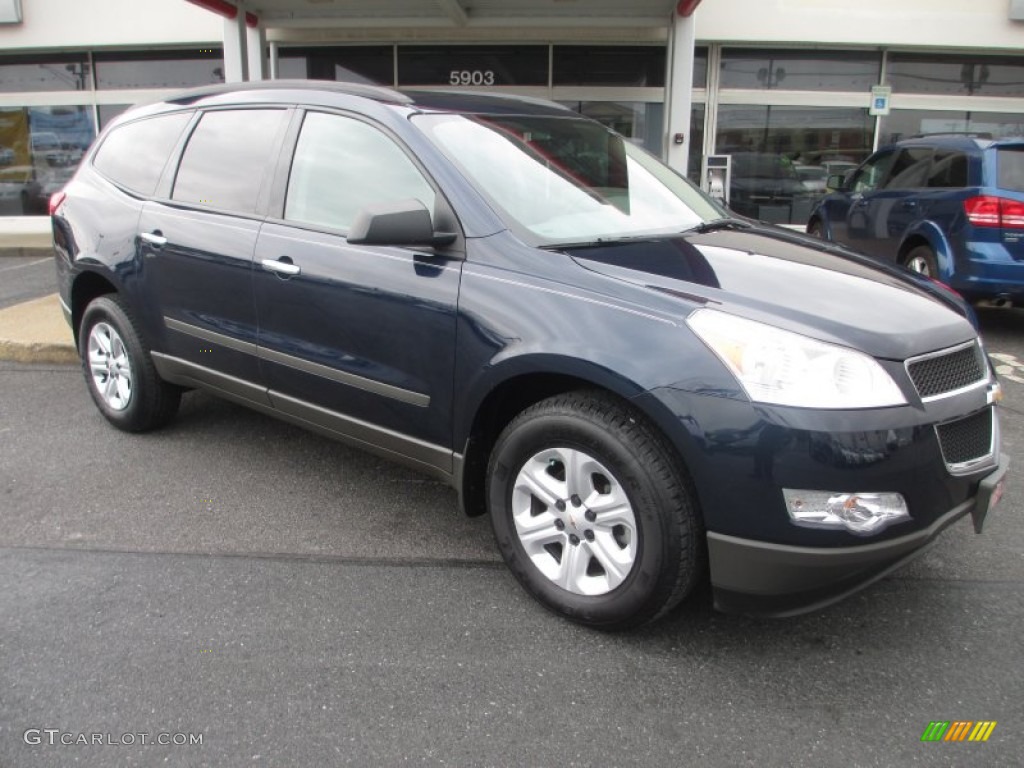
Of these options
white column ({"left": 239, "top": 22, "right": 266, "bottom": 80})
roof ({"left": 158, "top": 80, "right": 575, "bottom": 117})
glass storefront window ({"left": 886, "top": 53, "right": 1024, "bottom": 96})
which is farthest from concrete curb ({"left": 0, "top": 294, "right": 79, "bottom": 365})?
glass storefront window ({"left": 886, "top": 53, "right": 1024, "bottom": 96})

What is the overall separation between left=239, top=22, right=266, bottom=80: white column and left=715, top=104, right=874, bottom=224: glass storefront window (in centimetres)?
710

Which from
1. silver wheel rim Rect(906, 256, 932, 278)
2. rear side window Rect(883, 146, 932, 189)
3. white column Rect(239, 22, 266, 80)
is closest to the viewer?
silver wheel rim Rect(906, 256, 932, 278)

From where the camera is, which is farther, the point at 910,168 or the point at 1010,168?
the point at 910,168

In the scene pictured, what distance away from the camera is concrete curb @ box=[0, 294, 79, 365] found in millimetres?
6160

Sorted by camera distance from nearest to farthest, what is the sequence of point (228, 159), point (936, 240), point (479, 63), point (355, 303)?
point (355, 303), point (228, 159), point (936, 240), point (479, 63)

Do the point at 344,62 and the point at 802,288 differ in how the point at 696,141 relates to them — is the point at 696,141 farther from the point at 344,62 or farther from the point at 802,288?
the point at 802,288

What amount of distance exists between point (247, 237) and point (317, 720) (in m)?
2.15

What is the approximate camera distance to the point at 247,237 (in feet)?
11.9

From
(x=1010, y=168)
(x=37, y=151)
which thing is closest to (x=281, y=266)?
(x=1010, y=168)

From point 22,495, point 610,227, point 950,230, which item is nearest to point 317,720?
point 610,227

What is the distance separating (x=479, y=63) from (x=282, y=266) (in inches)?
408

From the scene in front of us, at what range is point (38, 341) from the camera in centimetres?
620

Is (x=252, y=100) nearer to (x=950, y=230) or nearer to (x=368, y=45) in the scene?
(x=950, y=230)

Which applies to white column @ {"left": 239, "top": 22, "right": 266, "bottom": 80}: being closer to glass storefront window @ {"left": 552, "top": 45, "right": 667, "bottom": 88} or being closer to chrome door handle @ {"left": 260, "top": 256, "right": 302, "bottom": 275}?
glass storefront window @ {"left": 552, "top": 45, "right": 667, "bottom": 88}
